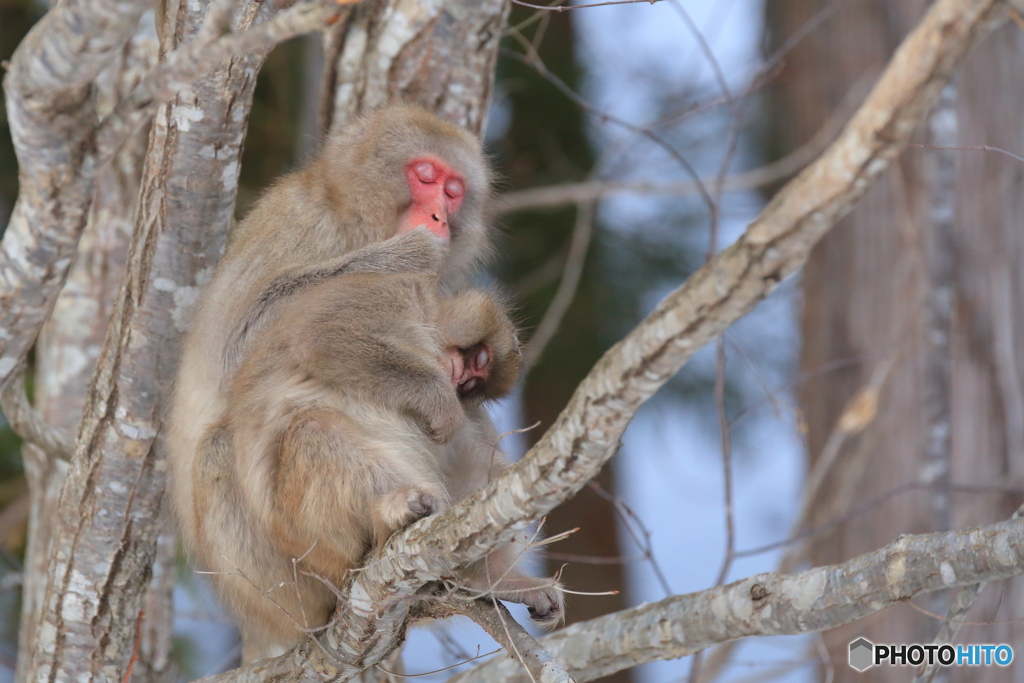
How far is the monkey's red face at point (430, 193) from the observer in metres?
3.38

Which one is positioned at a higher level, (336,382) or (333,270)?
(333,270)

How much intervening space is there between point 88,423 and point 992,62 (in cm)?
489

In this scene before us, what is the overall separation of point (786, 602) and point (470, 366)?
4.47 ft

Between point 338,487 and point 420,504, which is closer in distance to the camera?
point 420,504

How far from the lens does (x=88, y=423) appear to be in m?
3.39

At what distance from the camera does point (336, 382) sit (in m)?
2.94

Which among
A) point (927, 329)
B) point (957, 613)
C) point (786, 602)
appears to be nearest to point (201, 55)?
point (786, 602)

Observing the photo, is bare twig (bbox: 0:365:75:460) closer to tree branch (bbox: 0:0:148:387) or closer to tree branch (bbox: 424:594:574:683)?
tree branch (bbox: 0:0:148:387)

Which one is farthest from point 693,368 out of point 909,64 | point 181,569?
point 909,64

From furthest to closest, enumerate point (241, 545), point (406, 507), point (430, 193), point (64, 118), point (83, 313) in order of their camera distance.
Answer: point (83, 313)
point (430, 193)
point (241, 545)
point (406, 507)
point (64, 118)

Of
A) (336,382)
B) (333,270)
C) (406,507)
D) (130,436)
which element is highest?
(333,270)

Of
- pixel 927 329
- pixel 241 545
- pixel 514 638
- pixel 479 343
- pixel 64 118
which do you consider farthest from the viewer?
pixel 927 329

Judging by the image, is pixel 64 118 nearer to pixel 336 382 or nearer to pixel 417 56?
pixel 336 382

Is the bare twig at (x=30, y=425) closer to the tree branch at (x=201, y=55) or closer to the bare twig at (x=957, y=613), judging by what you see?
the tree branch at (x=201, y=55)
